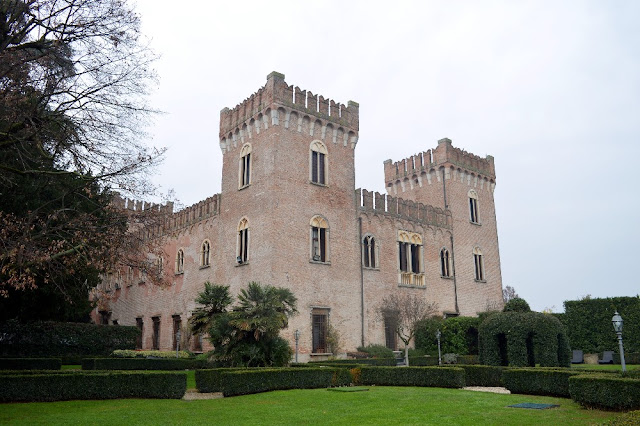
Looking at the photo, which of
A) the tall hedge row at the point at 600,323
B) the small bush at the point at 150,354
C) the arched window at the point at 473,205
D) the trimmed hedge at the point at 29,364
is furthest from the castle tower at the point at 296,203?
the tall hedge row at the point at 600,323

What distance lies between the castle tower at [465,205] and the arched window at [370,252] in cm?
711

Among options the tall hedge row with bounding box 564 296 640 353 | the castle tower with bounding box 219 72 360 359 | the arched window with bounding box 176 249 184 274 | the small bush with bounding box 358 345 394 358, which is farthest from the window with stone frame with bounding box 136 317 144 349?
the tall hedge row with bounding box 564 296 640 353

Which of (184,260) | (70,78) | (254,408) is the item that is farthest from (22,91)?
(184,260)

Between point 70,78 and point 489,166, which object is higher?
point 489,166

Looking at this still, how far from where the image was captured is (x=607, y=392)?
1109 cm

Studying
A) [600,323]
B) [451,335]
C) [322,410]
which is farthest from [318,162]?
[322,410]

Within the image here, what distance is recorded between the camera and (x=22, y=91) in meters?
11.3

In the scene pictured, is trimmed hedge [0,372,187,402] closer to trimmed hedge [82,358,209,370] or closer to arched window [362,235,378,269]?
trimmed hedge [82,358,209,370]

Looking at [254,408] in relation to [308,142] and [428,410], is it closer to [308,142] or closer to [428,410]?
[428,410]

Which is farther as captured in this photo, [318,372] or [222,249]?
[222,249]

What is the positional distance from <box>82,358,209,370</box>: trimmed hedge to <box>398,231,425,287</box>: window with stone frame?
13.7 m

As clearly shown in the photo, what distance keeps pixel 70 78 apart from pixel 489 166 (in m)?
32.6

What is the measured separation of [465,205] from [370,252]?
9.84 metres

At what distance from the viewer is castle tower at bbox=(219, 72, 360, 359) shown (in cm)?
2634
